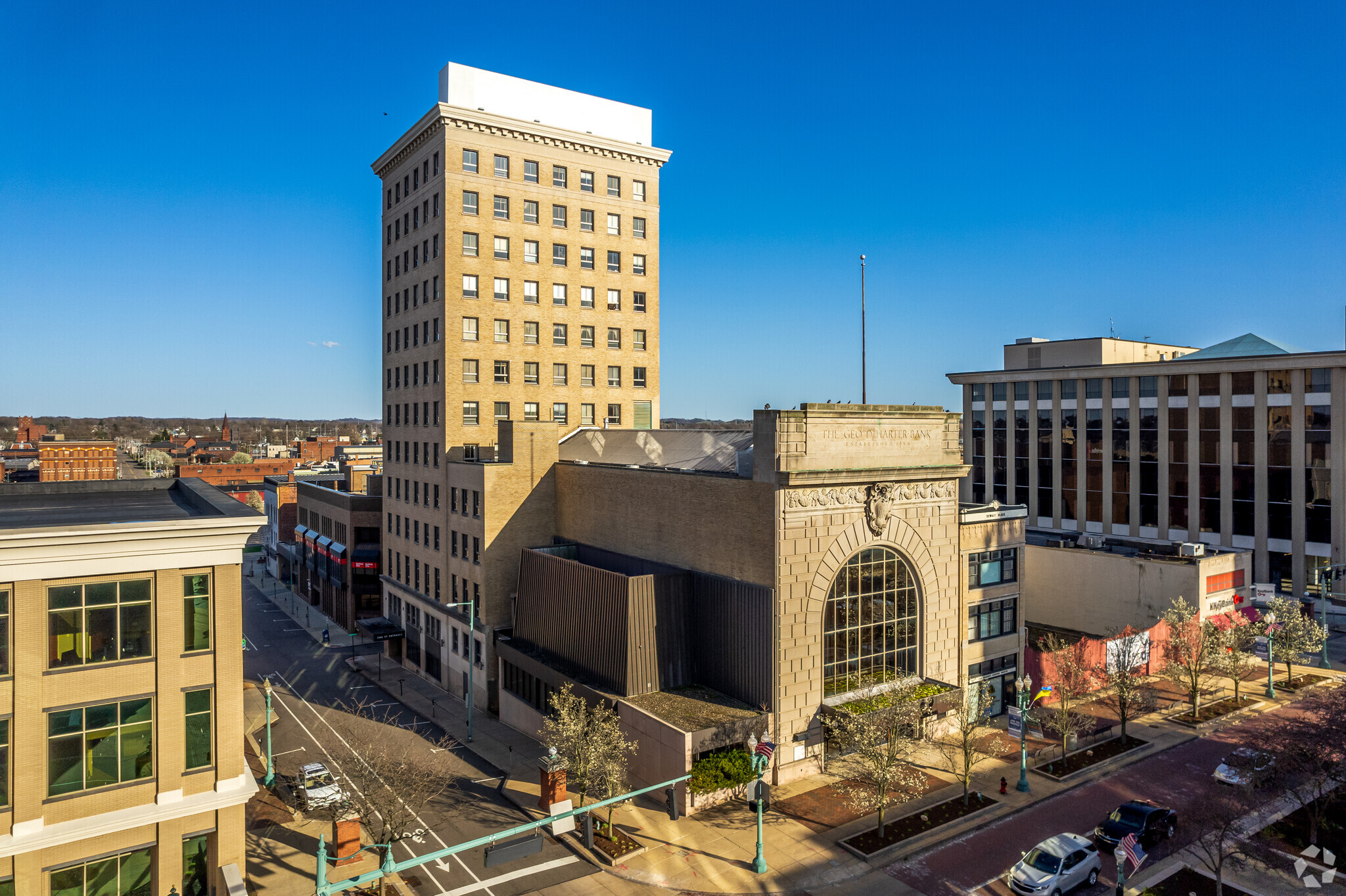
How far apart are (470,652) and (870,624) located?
2247cm

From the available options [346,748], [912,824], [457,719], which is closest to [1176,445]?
[912,824]

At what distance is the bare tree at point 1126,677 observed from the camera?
37.4 metres

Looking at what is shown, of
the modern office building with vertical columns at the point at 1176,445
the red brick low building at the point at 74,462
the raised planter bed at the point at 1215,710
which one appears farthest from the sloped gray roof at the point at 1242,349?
the red brick low building at the point at 74,462

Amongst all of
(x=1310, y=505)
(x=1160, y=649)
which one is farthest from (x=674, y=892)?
(x=1310, y=505)

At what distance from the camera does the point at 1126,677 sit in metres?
37.2

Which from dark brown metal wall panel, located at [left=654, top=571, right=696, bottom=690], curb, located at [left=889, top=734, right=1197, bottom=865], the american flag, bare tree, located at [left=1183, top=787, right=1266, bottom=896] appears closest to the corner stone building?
dark brown metal wall panel, located at [left=654, top=571, right=696, bottom=690]

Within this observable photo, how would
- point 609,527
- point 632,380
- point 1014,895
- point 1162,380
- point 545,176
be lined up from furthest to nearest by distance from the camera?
point 1162,380
point 632,380
point 545,176
point 609,527
point 1014,895

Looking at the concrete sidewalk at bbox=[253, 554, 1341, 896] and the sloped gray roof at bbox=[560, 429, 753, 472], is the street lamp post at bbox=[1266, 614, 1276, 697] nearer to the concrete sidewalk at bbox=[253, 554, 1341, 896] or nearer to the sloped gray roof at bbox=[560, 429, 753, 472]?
the concrete sidewalk at bbox=[253, 554, 1341, 896]

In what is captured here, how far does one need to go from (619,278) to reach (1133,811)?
4370 cm

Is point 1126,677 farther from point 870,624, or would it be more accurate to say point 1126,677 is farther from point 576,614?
point 576,614

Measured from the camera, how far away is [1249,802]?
2881 centimetres

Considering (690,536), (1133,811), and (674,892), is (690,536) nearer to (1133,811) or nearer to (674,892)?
(674,892)

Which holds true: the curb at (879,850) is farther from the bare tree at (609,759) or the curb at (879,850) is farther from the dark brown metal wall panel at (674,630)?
the dark brown metal wall panel at (674,630)

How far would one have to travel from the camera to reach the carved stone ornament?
33.7 metres
